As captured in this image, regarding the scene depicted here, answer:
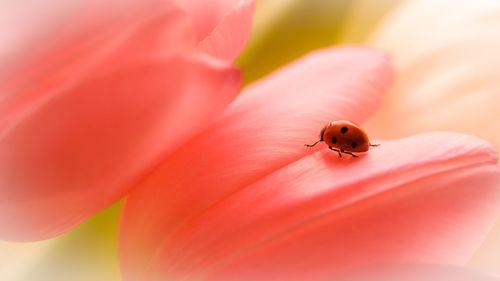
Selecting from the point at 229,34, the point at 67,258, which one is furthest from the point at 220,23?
the point at 67,258

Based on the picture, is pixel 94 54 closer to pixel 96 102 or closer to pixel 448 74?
pixel 96 102

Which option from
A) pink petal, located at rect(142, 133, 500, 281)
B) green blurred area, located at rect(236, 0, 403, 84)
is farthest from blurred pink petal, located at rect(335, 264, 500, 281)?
green blurred area, located at rect(236, 0, 403, 84)

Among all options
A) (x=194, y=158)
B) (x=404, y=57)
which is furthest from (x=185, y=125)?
Result: (x=404, y=57)

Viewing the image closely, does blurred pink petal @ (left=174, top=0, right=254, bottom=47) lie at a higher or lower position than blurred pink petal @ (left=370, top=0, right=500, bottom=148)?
lower

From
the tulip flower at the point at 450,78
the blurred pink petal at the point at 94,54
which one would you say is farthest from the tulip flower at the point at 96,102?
the tulip flower at the point at 450,78

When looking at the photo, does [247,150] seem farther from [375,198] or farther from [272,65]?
[272,65]

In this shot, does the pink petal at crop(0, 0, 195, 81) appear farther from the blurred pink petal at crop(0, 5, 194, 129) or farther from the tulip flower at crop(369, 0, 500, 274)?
the tulip flower at crop(369, 0, 500, 274)

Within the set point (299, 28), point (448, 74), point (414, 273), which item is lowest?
point (414, 273)

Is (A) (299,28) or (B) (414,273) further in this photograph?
(A) (299,28)
